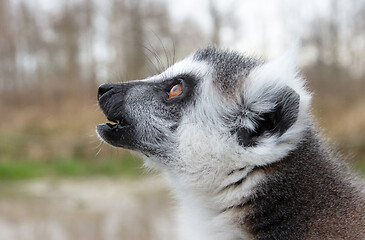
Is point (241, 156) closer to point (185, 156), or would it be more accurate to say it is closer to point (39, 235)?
point (185, 156)

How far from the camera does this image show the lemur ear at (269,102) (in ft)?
6.43

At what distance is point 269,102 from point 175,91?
0.62 metres

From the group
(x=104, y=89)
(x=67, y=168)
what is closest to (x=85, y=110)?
(x=67, y=168)

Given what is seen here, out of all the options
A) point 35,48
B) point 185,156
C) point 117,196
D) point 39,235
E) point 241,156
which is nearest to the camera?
point 241,156

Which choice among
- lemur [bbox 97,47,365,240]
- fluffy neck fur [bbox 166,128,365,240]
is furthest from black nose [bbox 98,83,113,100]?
fluffy neck fur [bbox 166,128,365,240]

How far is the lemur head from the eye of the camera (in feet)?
6.55

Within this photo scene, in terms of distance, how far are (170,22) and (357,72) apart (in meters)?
7.09

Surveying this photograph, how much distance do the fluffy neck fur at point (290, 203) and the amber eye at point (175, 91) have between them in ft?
1.97

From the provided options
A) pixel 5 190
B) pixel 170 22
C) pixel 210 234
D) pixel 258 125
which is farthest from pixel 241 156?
pixel 170 22

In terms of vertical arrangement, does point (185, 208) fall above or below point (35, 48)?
above

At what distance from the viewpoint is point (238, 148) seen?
206 centimetres

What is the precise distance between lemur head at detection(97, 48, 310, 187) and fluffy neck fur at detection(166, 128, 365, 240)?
0.30ft

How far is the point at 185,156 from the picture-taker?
2.19 metres

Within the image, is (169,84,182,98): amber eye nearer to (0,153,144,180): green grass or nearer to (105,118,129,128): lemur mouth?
(105,118,129,128): lemur mouth
